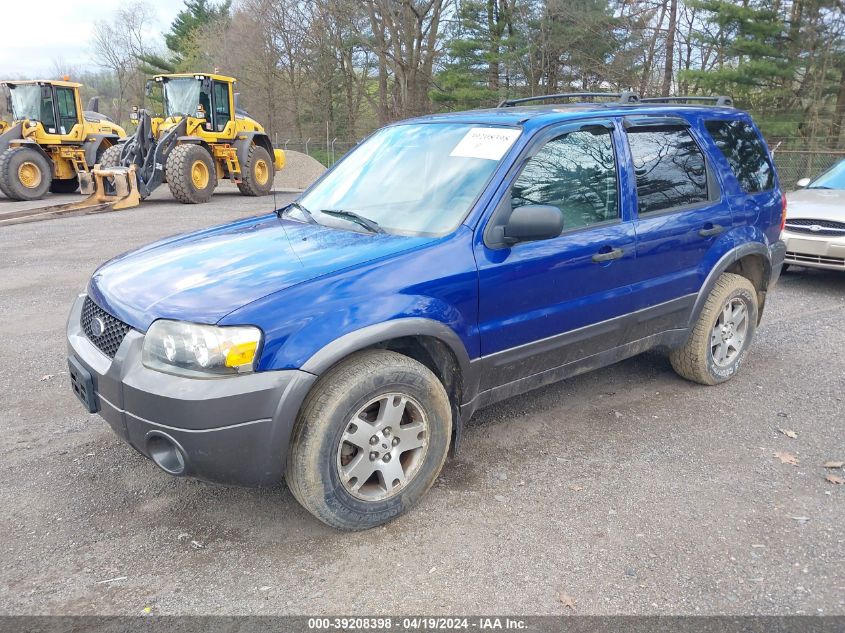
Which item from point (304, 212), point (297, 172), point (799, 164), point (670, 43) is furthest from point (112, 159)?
point (670, 43)

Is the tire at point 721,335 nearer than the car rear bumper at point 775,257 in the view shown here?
Yes

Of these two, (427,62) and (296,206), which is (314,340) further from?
(427,62)

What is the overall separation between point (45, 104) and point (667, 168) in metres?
17.4

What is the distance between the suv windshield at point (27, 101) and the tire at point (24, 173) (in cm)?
121

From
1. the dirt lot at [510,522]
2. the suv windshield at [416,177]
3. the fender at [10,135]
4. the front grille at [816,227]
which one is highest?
the fender at [10,135]

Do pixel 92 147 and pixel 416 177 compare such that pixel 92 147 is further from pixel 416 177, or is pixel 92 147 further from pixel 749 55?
pixel 749 55

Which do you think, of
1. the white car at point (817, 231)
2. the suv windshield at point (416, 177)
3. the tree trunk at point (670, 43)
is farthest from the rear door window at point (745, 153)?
the tree trunk at point (670, 43)

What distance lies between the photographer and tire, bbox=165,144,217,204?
49.9ft

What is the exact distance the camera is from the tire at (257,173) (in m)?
17.4

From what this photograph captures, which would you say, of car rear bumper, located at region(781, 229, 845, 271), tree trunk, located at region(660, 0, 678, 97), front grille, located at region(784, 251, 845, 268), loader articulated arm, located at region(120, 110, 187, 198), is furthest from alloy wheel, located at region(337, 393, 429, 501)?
tree trunk, located at region(660, 0, 678, 97)

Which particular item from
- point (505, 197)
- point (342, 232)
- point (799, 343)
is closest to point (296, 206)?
point (342, 232)

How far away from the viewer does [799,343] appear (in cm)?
574

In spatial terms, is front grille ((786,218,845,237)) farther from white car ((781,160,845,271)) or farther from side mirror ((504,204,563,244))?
side mirror ((504,204,563,244))

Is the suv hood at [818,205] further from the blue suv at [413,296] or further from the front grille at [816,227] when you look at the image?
the blue suv at [413,296]
